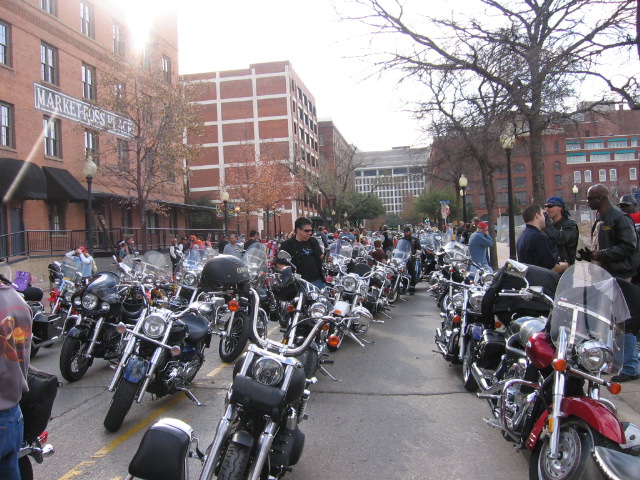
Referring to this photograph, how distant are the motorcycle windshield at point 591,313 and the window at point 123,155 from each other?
22.2 meters

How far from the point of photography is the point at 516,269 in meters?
4.06

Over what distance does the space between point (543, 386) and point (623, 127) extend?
15.6 m

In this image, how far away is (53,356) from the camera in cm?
809

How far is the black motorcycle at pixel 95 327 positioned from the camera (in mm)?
6086

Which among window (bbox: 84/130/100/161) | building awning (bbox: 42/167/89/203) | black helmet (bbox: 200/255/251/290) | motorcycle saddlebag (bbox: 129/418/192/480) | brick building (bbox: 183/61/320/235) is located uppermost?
brick building (bbox: 183/61/320/235)

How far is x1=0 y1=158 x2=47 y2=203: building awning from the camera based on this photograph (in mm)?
19219

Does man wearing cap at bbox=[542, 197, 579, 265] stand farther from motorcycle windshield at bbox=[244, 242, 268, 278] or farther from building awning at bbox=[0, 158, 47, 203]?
building awning at bbox=[0, 158, 47, 203]

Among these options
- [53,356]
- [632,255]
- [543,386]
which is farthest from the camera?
[53,356]

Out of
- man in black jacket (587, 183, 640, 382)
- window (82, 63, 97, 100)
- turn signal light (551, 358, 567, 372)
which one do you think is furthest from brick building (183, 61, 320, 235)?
turn signal light (551, 358, 567, 372)

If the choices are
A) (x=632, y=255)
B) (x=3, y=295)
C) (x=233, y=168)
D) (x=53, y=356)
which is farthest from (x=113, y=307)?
(x=233, y=168)

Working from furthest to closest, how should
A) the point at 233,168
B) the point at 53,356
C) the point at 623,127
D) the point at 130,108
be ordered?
the point at 233,168
the point at 130,108
the point at 623,127
the point at 53,356

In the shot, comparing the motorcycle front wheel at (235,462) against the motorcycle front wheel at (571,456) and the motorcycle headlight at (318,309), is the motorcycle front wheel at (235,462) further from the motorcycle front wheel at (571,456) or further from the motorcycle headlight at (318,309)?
the motorcycle headlight at (318,309)

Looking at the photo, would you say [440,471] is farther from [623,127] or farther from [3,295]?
[623,127]

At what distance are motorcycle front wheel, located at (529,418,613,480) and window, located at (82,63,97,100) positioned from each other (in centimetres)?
2677
